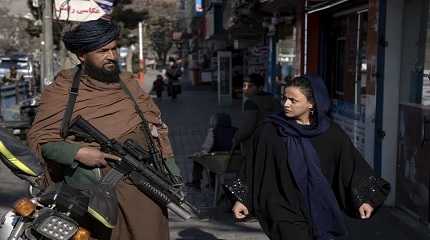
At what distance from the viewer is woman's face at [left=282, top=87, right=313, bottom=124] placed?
3328 millimetres

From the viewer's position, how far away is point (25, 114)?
1358cm

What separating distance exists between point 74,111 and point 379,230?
3.61 meters

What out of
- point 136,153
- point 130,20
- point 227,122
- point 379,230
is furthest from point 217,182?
point 130,20

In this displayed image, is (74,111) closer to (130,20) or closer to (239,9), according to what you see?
(239,9)

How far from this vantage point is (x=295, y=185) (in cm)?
329

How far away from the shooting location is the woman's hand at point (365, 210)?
10.8 ft

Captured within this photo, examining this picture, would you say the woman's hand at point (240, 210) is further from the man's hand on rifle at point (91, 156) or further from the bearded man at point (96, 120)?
the man's hand on rifle at point (91, 156)

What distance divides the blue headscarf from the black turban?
1080 mm

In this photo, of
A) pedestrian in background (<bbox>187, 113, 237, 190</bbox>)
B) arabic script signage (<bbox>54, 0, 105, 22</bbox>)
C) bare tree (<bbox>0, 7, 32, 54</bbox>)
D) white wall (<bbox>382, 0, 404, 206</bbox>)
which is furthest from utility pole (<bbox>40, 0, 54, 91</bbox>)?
bare tree (<bbox>0, 7, 32, 54</bbox>)

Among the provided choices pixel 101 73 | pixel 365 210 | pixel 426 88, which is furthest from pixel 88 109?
pixel 426 88

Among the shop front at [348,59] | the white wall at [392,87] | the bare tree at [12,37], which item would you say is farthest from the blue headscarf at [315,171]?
the bare tree at [12,37]

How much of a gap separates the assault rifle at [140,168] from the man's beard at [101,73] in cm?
26

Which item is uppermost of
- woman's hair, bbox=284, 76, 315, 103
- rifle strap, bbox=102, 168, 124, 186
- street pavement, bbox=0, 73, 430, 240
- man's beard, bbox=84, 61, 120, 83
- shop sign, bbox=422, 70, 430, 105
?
man's beard, bbox=84, 61, 120, 83

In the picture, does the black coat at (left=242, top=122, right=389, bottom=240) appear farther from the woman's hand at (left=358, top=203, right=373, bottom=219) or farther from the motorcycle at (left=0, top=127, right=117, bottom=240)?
the motorcycle at (left=0, top=127, right=117, bottom=240)
